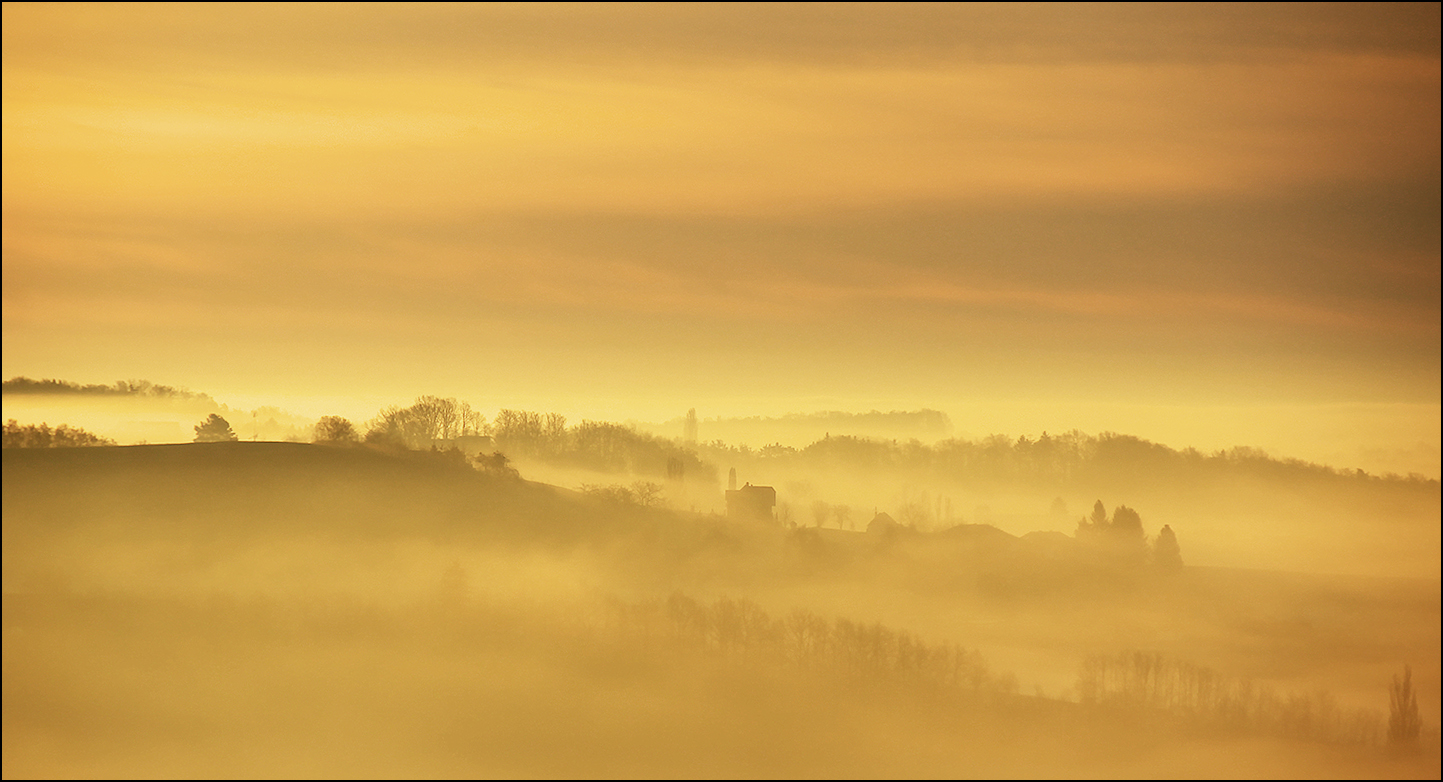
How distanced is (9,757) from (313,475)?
189ft

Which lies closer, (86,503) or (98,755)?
(86,503)

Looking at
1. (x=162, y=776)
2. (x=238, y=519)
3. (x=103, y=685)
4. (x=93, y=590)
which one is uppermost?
(x=238, y=519)

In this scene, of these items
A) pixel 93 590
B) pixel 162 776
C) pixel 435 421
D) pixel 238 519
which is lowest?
pixel 162 776

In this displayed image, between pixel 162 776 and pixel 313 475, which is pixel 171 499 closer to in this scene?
pixel 313 475

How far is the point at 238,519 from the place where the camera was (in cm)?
19225

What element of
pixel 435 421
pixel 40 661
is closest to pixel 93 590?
pixel 40 661

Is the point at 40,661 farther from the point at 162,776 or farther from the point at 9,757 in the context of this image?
the point at 162,776

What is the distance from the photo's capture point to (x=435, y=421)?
192375mm

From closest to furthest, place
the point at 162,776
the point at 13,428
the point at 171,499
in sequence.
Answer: the point at 13,428, the point at 171,499, the point at 162,776

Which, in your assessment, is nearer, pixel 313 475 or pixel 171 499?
pixel 171 499

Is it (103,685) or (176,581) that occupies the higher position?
(176,581)

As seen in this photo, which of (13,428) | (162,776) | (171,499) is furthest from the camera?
(162,776)

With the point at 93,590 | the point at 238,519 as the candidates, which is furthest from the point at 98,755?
the point at 238,519

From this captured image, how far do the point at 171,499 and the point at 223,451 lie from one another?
1055cm
